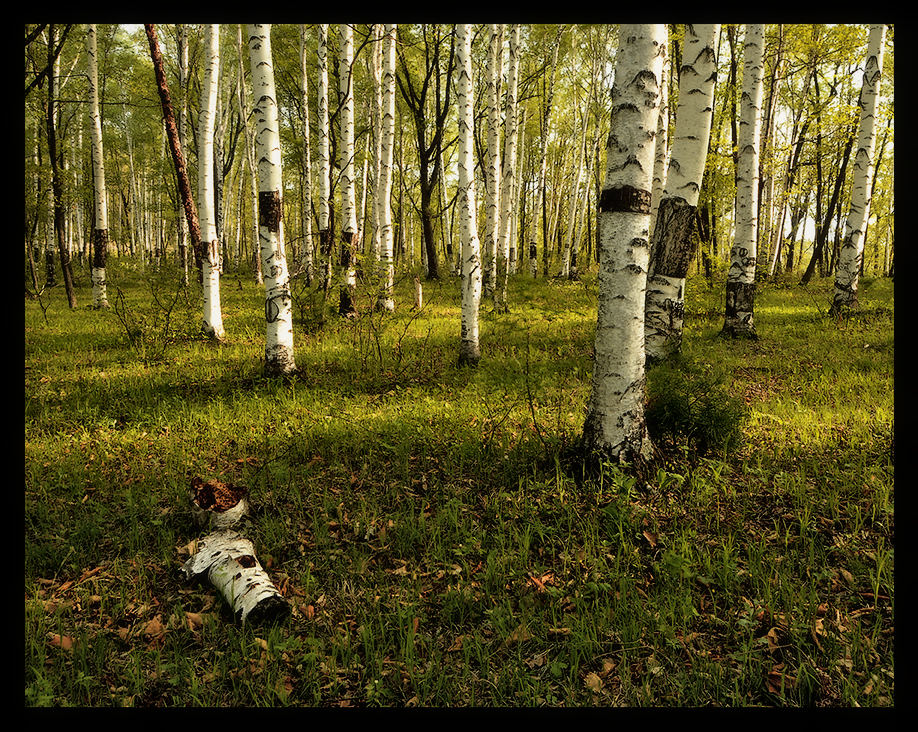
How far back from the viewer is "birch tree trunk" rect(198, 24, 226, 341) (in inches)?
315

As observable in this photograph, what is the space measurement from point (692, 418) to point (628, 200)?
191 centimetres

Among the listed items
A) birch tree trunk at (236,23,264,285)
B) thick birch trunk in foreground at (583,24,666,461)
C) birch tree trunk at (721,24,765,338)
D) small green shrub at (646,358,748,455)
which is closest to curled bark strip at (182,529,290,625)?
thick birch trunk in foreground at (583,24,666,461)

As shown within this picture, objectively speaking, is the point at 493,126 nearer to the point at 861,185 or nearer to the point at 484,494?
the point at 861,185

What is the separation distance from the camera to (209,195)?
830 cm

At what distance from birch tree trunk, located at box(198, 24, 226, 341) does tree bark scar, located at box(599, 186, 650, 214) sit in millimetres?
6797

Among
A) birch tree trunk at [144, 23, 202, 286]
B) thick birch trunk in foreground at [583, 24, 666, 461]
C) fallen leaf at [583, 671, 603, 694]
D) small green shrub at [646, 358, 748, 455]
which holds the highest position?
birch tree trunk at [144, 23, 202, 286]

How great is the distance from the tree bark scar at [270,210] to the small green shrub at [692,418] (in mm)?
4675

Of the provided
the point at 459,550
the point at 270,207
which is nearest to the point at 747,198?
the point at 270,207

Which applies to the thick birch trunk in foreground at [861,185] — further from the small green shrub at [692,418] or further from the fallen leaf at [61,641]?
the fallen leaf at [61,641]

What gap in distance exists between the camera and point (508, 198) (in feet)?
41.3

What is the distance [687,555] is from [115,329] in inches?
409

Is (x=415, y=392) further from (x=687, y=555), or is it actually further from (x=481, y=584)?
(x=687, y=555)

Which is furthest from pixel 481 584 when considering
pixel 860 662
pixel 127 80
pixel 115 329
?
pixel 127 80

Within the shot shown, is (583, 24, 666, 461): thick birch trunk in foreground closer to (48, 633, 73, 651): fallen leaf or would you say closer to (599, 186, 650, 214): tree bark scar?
Answer: (599, 186, 650, 214): tree bark scar
